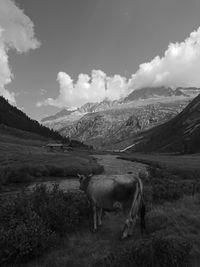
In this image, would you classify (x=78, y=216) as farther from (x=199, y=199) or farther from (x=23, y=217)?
(x=199, y=199)

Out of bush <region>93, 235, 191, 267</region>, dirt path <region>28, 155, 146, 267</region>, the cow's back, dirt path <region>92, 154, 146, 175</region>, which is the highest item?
the cow's back

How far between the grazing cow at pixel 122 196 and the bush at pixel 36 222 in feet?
5.08

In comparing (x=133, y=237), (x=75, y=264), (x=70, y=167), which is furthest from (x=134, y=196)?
(x=70, y=167)

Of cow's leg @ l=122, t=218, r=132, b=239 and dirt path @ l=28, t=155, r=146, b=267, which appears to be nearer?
dirt path @ l=28, t=155, r=146, b=267

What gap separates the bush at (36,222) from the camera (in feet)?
33.1

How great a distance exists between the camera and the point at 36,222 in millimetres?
11531

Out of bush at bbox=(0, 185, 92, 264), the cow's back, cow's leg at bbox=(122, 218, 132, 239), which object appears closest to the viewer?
bush at bbox=(0, 185, 92, 264)

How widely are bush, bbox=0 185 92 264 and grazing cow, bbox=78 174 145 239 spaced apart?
5.08ft

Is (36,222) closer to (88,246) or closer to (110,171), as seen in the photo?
(88,246)

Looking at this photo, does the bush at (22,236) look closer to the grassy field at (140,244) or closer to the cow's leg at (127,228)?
the grassy field at (140,244)

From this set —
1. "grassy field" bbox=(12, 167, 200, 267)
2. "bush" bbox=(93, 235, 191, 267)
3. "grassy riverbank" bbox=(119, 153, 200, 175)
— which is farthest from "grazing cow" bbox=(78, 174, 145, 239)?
"grassy riverbank" bbox=(119, 153, 200, 175)

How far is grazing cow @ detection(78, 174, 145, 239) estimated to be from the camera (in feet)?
38.4

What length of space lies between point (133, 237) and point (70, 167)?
110ft

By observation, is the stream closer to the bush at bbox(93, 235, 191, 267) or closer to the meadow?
the meadow
